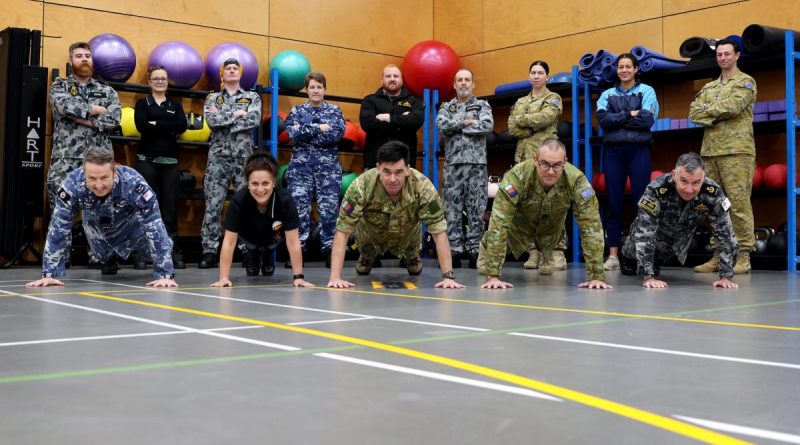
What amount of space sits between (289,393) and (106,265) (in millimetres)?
5190

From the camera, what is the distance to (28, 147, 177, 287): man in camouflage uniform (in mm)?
5277

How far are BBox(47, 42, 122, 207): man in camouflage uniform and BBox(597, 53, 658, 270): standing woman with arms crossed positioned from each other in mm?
4499

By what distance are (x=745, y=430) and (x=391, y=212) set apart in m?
4.33

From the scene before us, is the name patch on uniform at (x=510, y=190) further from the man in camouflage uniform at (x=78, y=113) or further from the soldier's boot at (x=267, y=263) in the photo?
the man in camouflage uniform at (x=78, y=113)

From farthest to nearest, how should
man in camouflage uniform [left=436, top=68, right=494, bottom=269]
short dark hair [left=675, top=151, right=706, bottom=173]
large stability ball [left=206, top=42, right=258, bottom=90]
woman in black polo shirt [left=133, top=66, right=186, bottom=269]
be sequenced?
large stability ball [left=206, top=42, right=258, bottom=90] → man in camouflage uniform [left=436, top=68, right=494, bottom=269] → woman in black polo shirt [left=133, top=66, right=186, bottom=269] → short dark hair [left=675, top=151, right=706, bottom=173]

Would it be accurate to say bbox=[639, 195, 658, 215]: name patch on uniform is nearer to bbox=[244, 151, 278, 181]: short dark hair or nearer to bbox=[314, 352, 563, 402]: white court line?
bbox=[244, 151, 278, 181]: short dark hair

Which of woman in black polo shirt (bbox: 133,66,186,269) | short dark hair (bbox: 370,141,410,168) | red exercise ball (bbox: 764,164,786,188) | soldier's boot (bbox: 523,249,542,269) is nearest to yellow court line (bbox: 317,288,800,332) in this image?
short dark hair (bbox: 370,141,410,168)

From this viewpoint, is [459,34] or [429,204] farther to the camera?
[459,34]

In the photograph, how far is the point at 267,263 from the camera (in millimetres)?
6562

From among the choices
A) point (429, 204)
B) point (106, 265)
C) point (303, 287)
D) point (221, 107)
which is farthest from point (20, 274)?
point (429, 204)

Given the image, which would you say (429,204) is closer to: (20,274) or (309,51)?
(20,274)

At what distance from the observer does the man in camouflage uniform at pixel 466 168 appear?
7.85 metres

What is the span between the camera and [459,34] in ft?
37.3

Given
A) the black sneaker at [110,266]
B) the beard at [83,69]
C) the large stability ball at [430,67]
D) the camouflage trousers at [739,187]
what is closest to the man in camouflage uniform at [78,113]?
the beard at [83,69]
